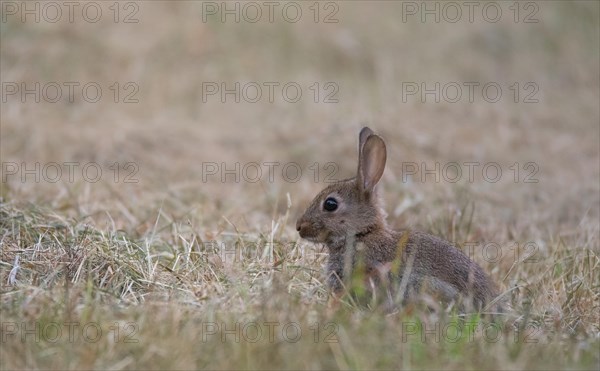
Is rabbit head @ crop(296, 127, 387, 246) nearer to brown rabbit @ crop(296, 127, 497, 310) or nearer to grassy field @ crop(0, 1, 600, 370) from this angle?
brown rabbit @ crop(296, 127, 497, 310)

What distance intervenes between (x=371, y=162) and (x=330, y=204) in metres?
0.34

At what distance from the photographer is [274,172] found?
9.34 metres

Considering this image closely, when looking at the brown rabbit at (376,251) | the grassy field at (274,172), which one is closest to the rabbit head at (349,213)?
the brown rabbit at (376,251)

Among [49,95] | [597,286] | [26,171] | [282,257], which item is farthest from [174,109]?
[597,286]

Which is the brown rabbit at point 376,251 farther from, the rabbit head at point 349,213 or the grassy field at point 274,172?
the grassy field at point 274,172

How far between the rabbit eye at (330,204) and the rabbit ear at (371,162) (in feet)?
0.56

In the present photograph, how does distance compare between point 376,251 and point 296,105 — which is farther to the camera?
point 296,105

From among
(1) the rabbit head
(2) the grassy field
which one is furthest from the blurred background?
(1) the rabbit head

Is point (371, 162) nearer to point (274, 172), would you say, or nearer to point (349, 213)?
point (349, 213)

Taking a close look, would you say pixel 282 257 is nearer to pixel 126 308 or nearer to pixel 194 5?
pixel 126 308

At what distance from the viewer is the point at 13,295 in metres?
4.54

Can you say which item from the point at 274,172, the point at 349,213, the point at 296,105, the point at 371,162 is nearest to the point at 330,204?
the point at 349,213

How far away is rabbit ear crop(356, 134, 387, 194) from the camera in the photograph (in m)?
5.28

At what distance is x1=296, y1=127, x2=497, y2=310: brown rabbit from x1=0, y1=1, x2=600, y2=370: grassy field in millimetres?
190
